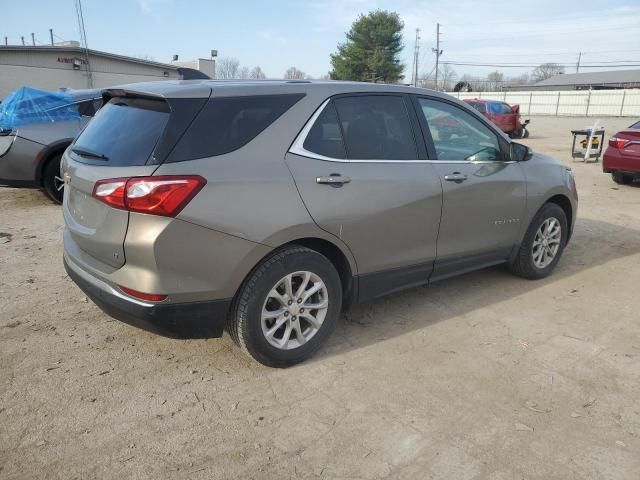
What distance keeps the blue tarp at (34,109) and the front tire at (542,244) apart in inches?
254

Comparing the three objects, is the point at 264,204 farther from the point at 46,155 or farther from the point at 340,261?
the point at 46,155

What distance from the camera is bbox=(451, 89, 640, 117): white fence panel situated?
132ft

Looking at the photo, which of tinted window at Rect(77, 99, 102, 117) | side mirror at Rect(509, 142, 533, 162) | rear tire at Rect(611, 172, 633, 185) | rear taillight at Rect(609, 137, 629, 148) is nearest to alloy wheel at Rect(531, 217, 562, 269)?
side mirror at Rect(509, 142, 533, 162)

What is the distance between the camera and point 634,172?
31.9 ft

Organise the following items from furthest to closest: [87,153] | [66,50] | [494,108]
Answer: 1. [66,50]
2. [494,108]
3. [87,153]

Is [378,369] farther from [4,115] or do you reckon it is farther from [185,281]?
[4,115]

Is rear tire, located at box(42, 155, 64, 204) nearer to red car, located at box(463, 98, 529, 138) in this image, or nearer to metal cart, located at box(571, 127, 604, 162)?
metal cart, located at box(571, 127, 604, 162)

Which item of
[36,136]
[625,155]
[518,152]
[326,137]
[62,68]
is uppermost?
[62,68]

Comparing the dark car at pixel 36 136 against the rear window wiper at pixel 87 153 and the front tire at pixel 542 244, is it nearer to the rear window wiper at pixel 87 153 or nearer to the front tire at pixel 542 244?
the rear window wiper at pixel 87 153

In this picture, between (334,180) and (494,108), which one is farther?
(494,108)

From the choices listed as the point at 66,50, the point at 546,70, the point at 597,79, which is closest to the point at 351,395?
the point at 66,50

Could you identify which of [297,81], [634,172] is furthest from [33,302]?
[634,172]

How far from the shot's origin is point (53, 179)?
7.36 metres

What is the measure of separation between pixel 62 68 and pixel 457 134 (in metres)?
26.4
